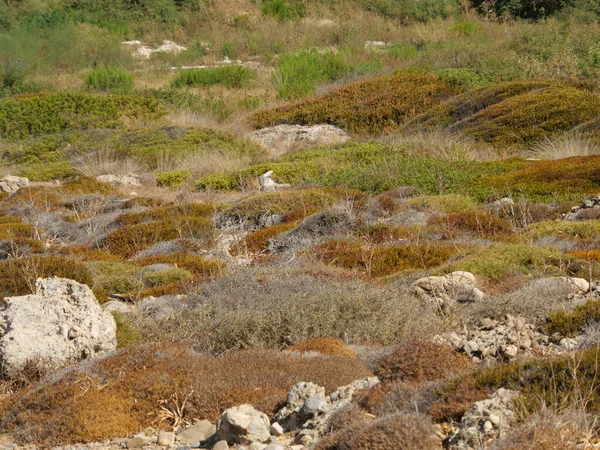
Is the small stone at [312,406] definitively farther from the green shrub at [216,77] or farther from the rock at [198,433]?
the green shrub at [216,77]

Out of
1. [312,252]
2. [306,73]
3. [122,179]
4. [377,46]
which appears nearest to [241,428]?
[312,252]

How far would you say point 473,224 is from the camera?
38.0 feet

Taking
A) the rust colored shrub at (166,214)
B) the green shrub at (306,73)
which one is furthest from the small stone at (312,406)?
the green shrub at (306,73)

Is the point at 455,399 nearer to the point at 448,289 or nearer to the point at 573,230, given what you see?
the point at 448,289

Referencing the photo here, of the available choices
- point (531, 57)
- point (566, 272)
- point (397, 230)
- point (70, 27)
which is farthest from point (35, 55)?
point (566, 272)

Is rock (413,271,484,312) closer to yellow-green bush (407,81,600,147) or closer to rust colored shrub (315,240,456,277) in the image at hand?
rust colored shrub (315,240,456,277)

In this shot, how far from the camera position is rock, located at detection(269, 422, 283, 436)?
4777 millimetres

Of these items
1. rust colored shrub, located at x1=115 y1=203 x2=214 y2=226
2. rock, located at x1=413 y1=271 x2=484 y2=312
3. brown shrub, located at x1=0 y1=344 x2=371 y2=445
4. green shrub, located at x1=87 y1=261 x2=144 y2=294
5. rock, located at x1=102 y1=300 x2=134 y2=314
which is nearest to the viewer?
brown shrub, located at x1=0 y1=344 x2=371 y2=445

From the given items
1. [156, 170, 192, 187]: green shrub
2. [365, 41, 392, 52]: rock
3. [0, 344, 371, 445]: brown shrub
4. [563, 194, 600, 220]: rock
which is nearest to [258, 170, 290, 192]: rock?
[156, 170, 192, 187]: green shrub

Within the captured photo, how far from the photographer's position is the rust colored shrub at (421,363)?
5.27 metres

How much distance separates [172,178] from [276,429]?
14832 millimetres

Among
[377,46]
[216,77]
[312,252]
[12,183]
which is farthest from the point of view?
[377,46]

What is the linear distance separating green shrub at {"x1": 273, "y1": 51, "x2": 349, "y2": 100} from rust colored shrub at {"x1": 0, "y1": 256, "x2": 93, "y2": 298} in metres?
20.8

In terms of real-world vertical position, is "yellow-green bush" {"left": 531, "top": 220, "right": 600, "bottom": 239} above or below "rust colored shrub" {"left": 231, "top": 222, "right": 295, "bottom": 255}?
above
